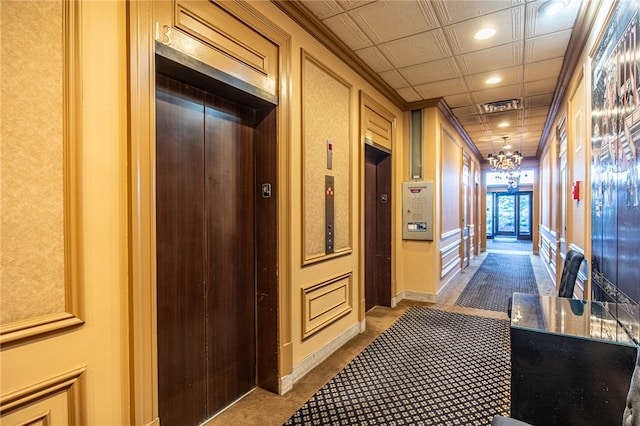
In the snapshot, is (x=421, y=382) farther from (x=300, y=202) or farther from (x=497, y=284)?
(x=497, y=284)

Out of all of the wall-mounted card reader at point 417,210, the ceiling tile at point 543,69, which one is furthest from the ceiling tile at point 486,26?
the wall-mounted card reader at point 417,210

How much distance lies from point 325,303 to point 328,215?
88 cm

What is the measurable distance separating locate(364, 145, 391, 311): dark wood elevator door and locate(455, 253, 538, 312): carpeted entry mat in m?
1.28

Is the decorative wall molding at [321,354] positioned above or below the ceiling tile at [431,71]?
below

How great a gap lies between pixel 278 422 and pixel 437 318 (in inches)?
112

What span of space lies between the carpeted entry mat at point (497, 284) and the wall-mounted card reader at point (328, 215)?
2.91 meters

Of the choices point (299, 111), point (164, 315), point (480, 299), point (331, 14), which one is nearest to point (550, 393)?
point (164, 315)

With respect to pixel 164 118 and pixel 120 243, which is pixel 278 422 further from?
pixel 164 118

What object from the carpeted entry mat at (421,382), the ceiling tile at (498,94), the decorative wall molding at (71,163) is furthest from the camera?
the ceiling tile at (498,94)

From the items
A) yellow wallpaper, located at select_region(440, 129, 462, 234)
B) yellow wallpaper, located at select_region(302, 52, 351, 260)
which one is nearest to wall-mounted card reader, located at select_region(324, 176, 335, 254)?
yellow wallpaper, located at select_region(302, 52, 351, 260)

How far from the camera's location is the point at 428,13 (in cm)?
281

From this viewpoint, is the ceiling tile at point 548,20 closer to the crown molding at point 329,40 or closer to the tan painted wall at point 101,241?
the crown molding at point 329,40

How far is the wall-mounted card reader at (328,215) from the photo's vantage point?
10.5 feet

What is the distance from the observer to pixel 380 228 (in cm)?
496
